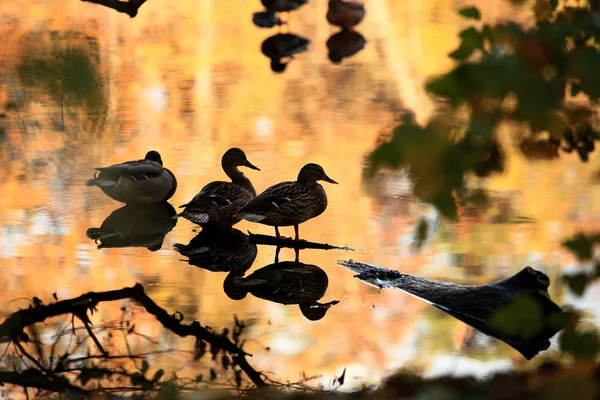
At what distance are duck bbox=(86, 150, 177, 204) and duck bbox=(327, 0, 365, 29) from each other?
6687 mm

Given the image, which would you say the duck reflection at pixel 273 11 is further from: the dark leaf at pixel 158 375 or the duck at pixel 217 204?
the dark leaf at pixel 158 375

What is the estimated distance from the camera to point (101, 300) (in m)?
4.65

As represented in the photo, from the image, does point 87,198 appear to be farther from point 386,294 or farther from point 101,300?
point 386,294

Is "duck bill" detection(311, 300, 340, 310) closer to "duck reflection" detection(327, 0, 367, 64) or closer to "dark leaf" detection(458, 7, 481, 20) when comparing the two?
"dark leaf" detection(458, 7, 481, 20)

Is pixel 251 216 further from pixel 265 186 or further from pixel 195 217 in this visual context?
pixel 265 186

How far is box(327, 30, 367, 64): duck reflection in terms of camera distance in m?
11.2

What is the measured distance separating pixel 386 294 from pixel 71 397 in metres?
1.76

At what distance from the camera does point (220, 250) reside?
5.44 meters

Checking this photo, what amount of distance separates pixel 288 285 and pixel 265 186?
5.34ft

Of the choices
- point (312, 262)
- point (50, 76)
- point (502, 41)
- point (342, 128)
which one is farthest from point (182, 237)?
point (502, 41)

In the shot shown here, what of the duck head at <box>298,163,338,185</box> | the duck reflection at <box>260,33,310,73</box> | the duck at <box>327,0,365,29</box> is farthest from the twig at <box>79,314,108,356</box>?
the duck at <box>327,0,365,29</box>

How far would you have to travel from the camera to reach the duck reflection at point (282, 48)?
10.7m

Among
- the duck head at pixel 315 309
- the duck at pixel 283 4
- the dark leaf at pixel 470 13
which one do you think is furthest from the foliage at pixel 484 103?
the duck at pixel 283 4

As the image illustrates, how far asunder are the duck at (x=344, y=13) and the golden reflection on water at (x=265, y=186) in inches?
23.1
